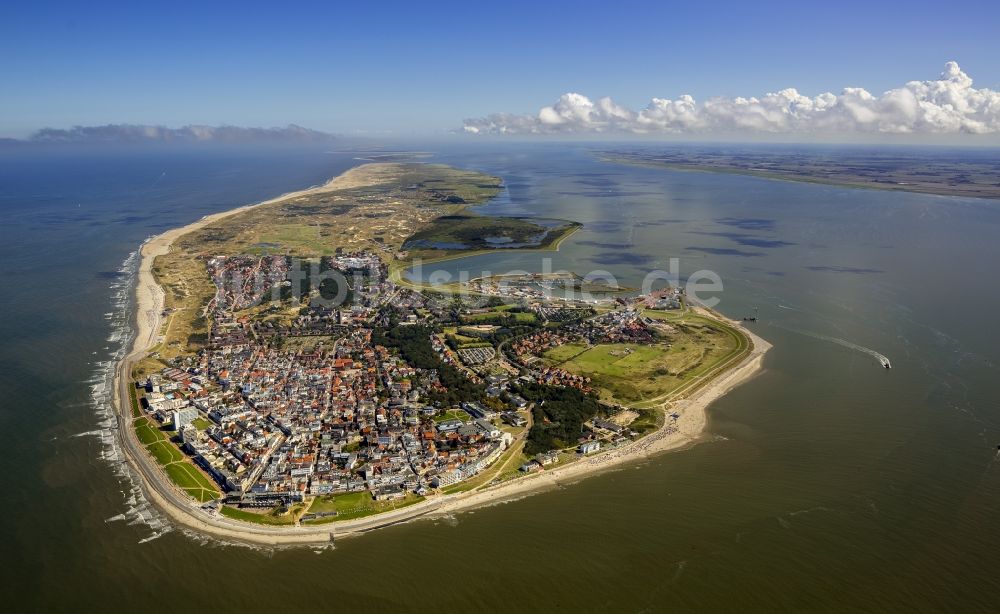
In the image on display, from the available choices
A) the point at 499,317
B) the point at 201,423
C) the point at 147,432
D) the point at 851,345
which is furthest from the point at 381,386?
the point at 851,345

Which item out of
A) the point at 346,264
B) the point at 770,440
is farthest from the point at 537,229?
the point at 770,440

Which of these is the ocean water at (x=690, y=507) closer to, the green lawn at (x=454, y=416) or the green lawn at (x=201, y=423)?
the green lawn at (x=201, y=423)

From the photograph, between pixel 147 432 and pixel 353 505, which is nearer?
pixel 353 505

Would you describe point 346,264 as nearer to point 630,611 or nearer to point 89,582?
point 89,582

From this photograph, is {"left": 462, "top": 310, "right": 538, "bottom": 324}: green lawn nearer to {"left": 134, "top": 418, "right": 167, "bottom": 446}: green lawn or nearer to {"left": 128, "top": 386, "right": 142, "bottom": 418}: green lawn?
{"left": 128, "top": 386, "right": 142, "bottom": 418}: green lawn

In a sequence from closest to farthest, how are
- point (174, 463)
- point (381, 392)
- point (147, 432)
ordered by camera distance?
point (174, 463) < point (147, 432) < point (381, 392)

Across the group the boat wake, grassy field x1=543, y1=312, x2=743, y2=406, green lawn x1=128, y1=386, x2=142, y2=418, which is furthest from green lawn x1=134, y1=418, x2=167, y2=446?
the boat wake

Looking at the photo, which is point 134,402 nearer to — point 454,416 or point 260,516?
point 260,516
